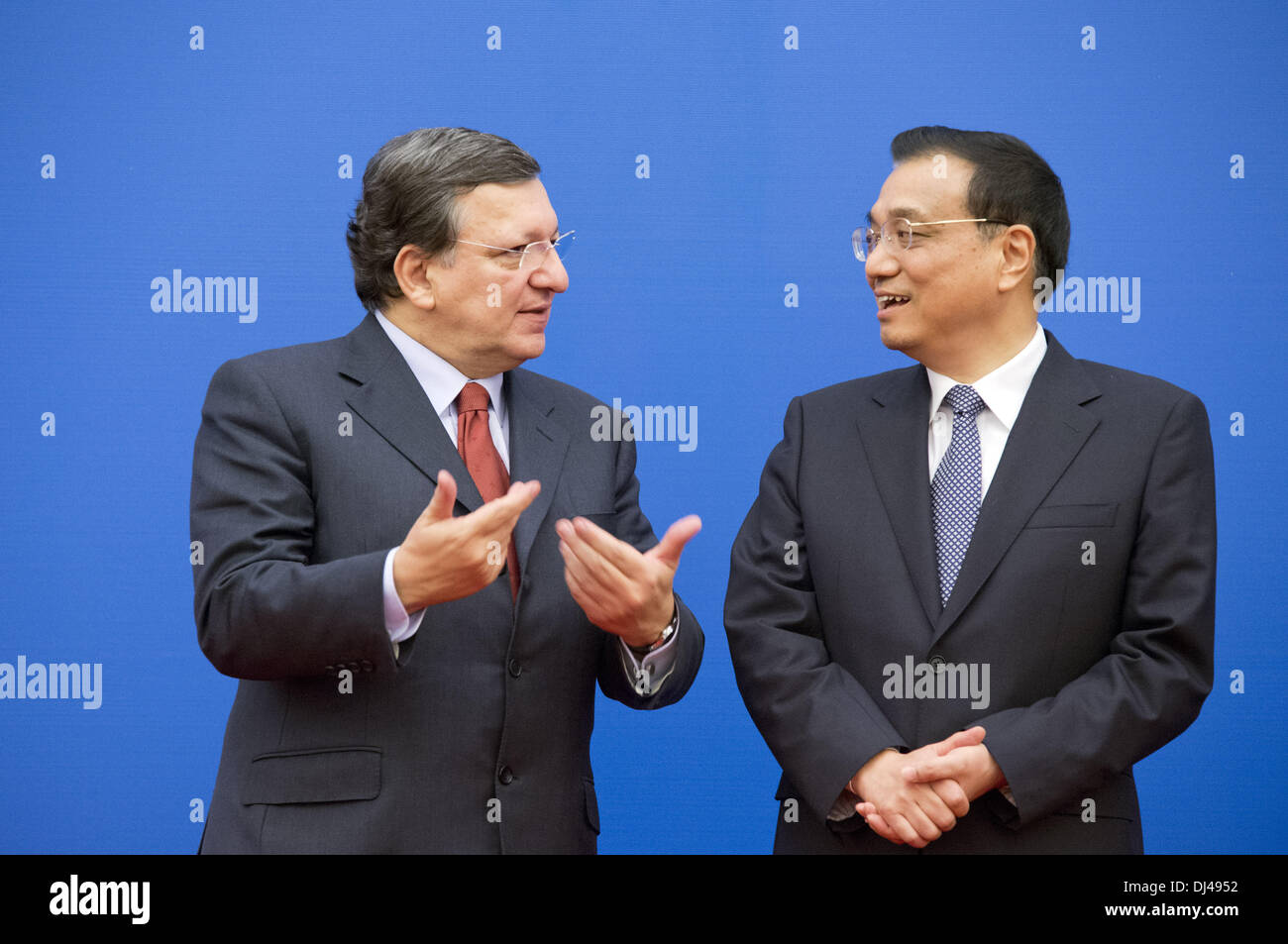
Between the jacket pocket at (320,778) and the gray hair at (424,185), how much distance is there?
2.93 ft

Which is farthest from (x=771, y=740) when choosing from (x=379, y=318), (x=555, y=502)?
(x=379, y=318)

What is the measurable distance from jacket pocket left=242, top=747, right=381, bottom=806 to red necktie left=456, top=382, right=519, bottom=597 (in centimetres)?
39

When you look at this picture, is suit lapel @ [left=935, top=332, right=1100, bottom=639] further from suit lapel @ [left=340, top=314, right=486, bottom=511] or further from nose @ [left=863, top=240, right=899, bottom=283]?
suit lapel @ [left=340, top=314, right=486, bottom=511]

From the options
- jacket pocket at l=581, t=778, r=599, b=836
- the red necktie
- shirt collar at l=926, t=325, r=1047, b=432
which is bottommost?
jacket pocket at l=581, t=778, r=599, b=836

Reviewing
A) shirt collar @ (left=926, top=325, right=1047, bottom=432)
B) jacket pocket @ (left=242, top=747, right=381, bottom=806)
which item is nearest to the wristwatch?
jacket pocket @ (left=242, top=747, right=381, bottom=806)

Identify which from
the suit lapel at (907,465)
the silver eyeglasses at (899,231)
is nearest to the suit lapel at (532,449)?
the suit lapel at (907,465)

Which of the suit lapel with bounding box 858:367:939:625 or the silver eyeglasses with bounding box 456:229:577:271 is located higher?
the silver eyeglasses with bounding box 456:229:577:271

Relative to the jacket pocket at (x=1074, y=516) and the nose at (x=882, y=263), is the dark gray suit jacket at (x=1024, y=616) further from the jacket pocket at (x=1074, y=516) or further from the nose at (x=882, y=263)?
the nose at (x=882, y=263)

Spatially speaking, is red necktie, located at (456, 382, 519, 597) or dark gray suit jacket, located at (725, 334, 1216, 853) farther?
red necktie, located at (456, 382, 519, 597)

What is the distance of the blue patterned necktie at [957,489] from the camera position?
8.44 ft

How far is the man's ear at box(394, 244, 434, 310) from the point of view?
2.69 m

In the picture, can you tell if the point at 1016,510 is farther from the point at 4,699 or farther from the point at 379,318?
the point at 4,699

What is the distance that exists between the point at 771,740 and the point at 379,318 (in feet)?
3.62

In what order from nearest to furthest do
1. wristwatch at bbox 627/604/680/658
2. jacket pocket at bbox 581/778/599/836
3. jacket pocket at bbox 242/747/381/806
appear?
jacket pocket at bbox 242/747/381/806, wristwatch at bbox 627/604/680/658, jacket pocket at bbox 581/778/599/836
